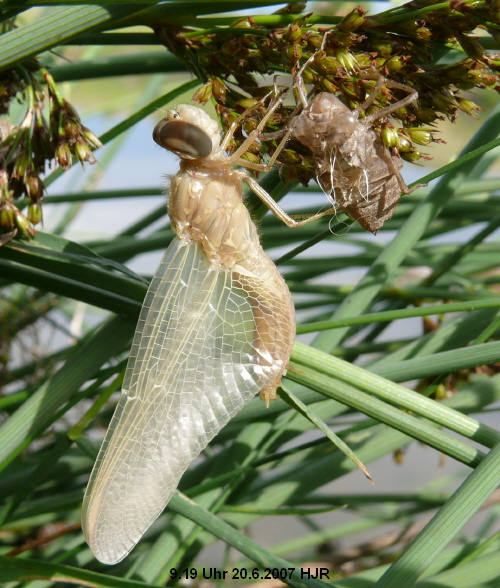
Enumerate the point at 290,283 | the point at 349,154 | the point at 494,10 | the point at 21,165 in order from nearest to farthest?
1. the point at 494,10
2. the point at 349,154
3. the point at 21,165
4. the point at 290,283

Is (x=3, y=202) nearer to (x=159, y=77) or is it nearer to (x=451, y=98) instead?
(x=451, y=98)

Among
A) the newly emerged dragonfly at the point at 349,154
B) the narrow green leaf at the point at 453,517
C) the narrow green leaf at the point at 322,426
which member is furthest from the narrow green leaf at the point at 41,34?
the narrow green leaf at the point at 453,517

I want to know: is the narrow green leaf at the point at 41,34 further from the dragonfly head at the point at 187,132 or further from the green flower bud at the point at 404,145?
the green flower bud at the point at 404,145

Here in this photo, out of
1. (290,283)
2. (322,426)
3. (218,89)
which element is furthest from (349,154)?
(290,283)

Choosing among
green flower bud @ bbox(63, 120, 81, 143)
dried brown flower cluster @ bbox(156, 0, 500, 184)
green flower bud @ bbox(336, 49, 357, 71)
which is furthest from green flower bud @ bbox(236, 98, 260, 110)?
green flower bud @ bbox(63, 120, 81, 143)

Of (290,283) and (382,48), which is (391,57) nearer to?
(382,48)

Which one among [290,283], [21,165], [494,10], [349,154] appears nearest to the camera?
[494,10]

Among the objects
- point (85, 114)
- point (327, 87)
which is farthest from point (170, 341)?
point (85, 114)
